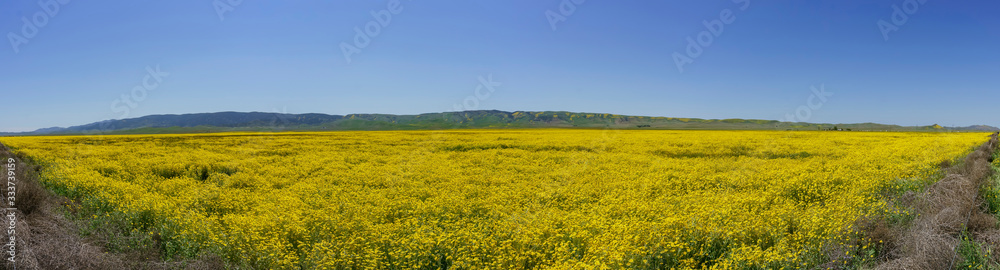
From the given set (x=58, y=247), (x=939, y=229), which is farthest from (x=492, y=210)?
(x=939, y=229)

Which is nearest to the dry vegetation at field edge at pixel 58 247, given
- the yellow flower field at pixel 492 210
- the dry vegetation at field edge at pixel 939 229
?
the yellow flower field at pixel 492 210

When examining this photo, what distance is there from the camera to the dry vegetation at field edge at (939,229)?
550cm

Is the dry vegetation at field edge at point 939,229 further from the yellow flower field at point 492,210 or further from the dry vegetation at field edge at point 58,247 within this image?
the dry vegetation at field edge at point 58,247

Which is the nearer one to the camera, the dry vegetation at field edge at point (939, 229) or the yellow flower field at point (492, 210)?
the dry vegetation at field edge at point (939, 229)

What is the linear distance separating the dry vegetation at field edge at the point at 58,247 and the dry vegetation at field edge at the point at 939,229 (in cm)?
1009

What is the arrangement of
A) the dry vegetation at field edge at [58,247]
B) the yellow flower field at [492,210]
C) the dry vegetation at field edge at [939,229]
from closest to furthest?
1. the dry vegetation at field edge at [58,247]
2. the dry vegetation at field edge at [939,229]
3. the yellow flower field at [492,210]

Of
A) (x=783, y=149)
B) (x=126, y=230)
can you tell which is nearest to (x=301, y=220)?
(x=126, y=230)

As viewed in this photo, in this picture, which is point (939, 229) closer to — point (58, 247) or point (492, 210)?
point (492, 210)

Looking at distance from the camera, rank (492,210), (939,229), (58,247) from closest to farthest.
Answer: (58,247), (939,229), (492,210)

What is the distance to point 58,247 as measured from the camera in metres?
5.17

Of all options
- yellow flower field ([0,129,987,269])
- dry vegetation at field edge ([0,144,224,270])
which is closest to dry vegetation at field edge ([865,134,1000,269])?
yellow flower field ([0,129,987,269])

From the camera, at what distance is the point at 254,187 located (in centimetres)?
1323

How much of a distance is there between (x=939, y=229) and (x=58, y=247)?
40.3 feet

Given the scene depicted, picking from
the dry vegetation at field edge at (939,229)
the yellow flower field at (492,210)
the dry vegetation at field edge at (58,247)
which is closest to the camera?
the dry vegetation at field edge at (58,247)
